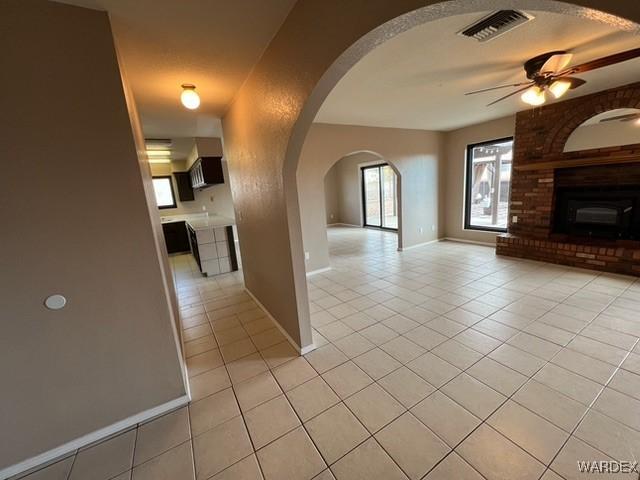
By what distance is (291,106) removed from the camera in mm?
1841

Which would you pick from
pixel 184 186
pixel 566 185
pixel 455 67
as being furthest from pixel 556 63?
pixel 184 186

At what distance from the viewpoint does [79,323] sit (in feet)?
5.06

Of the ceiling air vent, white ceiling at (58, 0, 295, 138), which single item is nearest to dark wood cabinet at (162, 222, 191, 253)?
white ceiling at (58, 0, 295, 138)

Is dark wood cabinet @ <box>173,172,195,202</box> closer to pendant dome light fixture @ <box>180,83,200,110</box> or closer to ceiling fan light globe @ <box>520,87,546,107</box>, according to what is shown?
pendant dome light fixture @ <box>180,83,200,110</box>

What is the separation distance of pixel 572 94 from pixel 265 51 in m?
4.50

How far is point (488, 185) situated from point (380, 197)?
322cm

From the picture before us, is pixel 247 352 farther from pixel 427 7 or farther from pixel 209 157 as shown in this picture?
pixel 209 157

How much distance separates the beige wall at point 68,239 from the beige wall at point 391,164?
9.82 feet

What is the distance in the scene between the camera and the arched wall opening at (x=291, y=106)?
0.99m

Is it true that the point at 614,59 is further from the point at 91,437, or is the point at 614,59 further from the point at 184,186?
the point at 184,186

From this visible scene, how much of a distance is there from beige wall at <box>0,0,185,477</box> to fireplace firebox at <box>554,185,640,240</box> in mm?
5822

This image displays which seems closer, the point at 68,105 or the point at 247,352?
the point at 68,105

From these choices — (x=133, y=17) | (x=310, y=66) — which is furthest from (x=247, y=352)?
(x=133, y=17)

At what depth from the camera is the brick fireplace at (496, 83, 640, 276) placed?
11.7ft
